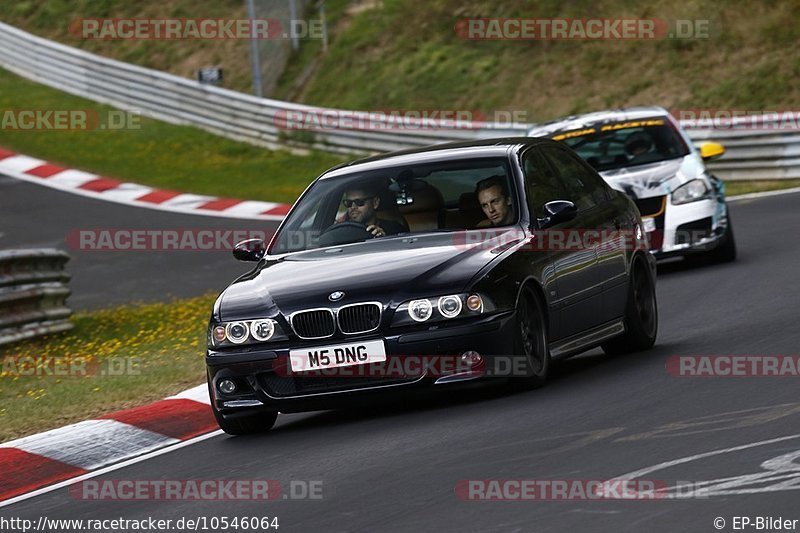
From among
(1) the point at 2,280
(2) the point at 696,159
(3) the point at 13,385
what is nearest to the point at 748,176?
(2) the point at 696,159

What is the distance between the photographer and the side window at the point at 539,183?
941 cm

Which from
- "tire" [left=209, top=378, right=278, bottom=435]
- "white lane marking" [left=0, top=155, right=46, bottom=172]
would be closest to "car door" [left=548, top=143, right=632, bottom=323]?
"tire" [left=209, top=378, right=278, bottom=435]

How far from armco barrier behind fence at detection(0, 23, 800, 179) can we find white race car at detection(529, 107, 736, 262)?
749 cm

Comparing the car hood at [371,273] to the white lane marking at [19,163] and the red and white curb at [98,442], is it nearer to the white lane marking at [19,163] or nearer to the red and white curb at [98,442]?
the red and white curb at [98,442]

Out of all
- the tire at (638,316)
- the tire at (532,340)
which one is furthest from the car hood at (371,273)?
the tire at (638,316)

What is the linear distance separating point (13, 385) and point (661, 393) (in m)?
5.22

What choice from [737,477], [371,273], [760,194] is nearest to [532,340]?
[371,273]

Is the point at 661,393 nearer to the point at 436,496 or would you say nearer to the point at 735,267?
the point at 436,496

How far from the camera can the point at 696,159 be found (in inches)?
597

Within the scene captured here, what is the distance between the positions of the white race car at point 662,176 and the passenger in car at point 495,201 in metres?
5.38

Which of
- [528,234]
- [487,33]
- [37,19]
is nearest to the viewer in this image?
[528,234]

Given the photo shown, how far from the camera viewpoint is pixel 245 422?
8.83 metres

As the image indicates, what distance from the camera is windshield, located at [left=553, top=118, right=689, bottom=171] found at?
15.2 meters

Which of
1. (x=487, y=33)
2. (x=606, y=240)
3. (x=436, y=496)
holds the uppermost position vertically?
(x=487, y=33)
